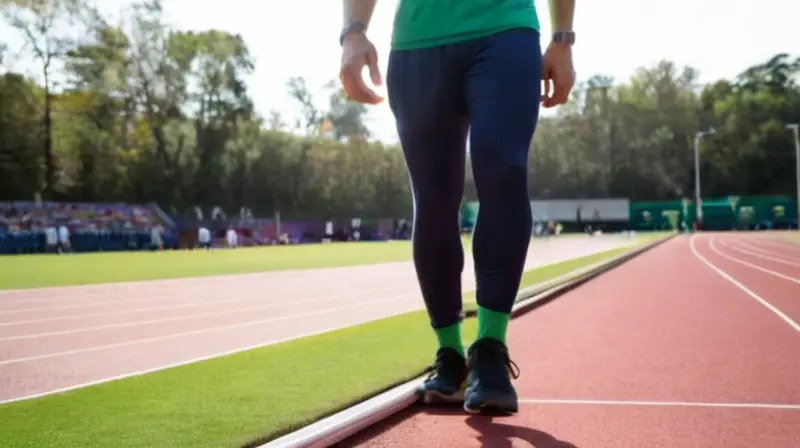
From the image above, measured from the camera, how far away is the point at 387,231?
74.3m

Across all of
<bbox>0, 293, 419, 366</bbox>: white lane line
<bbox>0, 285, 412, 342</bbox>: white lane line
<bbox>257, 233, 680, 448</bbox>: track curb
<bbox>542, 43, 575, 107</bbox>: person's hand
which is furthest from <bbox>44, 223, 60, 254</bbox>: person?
<bbox>542, 43, 575, 107</bbox>: person's hand

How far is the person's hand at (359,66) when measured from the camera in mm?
3676

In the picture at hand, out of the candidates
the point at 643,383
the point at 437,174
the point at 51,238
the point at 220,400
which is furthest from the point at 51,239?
the point at 437,174

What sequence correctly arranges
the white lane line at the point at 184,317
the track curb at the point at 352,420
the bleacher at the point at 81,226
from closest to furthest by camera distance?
the track curb at the point at 352,420 → the white lane line at the point at 184,317 → the bleacher at the point at 81,226

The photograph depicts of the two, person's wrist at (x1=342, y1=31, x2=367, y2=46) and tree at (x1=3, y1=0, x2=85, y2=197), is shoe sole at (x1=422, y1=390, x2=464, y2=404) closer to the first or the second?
person's wrist at (x1=342, y1=31, x2=367, y2=46)

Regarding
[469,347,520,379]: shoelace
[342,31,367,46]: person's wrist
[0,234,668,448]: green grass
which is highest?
[342,31,367,46]: person's wrist

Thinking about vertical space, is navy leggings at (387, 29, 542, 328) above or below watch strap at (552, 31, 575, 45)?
below

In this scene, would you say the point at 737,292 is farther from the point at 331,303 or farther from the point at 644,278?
the point at 331,303

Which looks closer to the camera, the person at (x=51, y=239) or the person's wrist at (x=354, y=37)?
the person's wrist at (x=354, y=37)

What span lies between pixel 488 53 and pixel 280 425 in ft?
5.73

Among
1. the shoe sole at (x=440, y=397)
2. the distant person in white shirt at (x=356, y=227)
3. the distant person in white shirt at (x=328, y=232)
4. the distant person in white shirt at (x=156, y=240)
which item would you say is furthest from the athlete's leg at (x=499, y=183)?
the distant person in white shirt at (x=356, y=227)

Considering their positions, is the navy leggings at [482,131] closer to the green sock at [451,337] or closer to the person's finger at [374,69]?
the person's finger at [374,69]

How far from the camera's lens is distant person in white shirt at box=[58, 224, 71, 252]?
39828mm

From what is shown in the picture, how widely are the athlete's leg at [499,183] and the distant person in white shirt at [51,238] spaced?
40610mm
